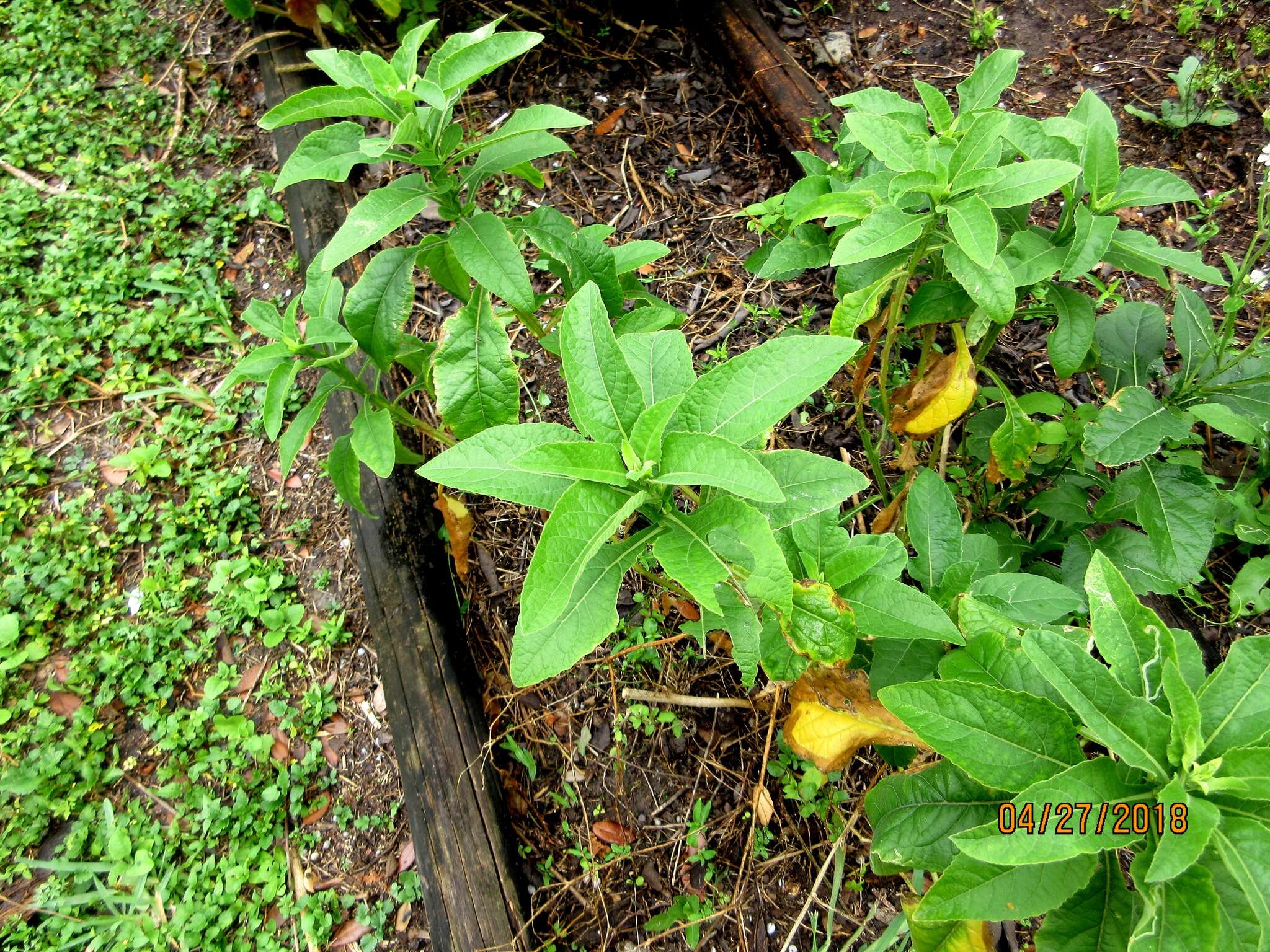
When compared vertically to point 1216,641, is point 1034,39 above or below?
above

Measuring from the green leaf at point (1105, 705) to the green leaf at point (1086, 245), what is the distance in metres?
1.13

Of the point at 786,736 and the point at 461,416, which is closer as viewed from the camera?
the point at 786,736

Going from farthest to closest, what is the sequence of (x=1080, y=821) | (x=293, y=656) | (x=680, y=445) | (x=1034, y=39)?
1. (x=1034, y=39)
2. (x=293, y=656)
3. (x=680, y=445)
4. (x=1080, y=821)

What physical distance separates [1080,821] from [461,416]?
1681mm

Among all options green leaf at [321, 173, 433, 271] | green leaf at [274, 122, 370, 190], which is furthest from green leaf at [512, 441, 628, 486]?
green leaf at [274, 122, 370, 190]

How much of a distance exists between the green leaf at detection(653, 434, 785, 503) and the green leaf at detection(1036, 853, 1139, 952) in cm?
96

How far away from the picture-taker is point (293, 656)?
9.43ft

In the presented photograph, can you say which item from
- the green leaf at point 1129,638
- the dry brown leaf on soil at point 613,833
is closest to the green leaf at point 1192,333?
the green leaf at point 1129,638

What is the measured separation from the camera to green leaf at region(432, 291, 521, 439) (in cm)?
207

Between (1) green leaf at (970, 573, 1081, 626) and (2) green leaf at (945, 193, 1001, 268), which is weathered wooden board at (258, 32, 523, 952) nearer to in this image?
(1) green leaf at (970, 573, 1081, 626)

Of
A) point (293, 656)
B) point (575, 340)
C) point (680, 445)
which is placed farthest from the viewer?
point (293, 656)

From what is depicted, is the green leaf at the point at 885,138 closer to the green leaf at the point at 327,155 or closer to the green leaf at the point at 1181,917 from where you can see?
the green leaf at the point at 327,155

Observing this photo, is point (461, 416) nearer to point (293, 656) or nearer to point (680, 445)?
point (680, 445)

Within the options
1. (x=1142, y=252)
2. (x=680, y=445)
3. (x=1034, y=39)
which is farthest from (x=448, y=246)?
(x=1034, y=39)
